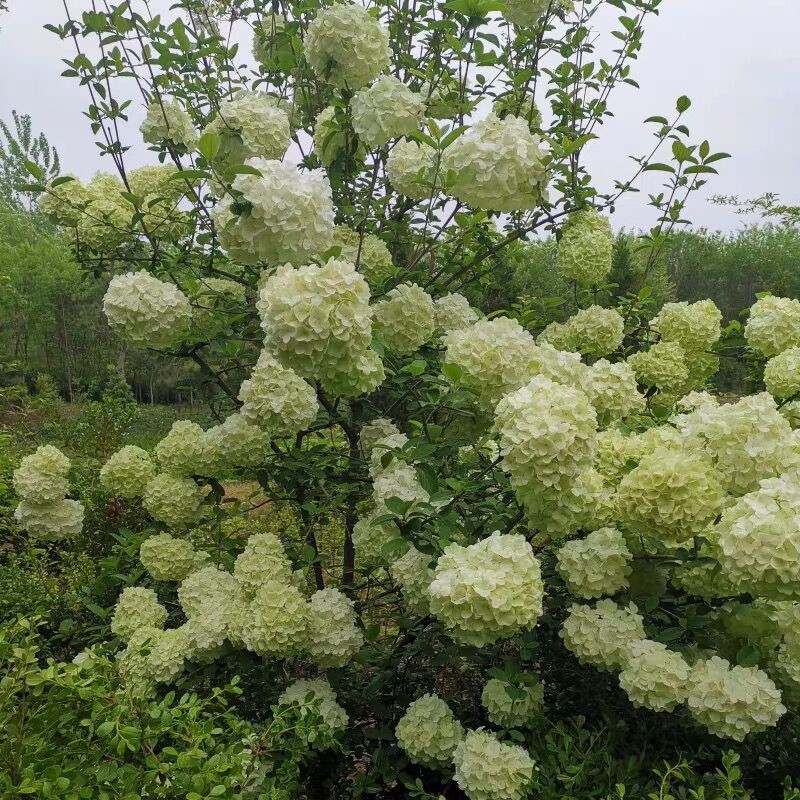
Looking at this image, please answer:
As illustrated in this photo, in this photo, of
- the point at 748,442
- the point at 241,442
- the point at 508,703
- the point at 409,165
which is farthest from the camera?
the point at 241,442

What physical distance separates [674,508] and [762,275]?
31.0 meters

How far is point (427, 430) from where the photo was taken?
2105 mm

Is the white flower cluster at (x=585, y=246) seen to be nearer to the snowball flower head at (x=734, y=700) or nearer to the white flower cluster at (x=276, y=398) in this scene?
the white flower cluster at (x=276, y=398)

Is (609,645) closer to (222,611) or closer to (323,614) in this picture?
(323,614)

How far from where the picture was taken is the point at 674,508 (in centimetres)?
178

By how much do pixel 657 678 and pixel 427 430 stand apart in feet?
3.18

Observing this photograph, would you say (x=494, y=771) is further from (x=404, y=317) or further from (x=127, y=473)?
(x=127, y=473)

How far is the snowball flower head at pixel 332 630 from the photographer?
2.40m

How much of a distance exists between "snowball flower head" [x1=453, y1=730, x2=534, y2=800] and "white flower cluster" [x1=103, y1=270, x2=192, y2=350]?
1.79 m

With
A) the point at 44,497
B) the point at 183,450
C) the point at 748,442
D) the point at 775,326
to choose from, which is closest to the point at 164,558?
the point at 183,450

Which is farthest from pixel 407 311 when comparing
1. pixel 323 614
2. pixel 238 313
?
pixel 323 614

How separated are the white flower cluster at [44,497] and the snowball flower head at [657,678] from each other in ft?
9.43

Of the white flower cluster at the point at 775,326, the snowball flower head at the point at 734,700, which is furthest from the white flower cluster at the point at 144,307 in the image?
the white flower cluster at the point at 775,326

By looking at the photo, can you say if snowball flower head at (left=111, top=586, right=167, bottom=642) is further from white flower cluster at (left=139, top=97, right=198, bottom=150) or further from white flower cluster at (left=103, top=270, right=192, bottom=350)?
white flower cluster at (left=139, top=97, right=198, bottom=150)
